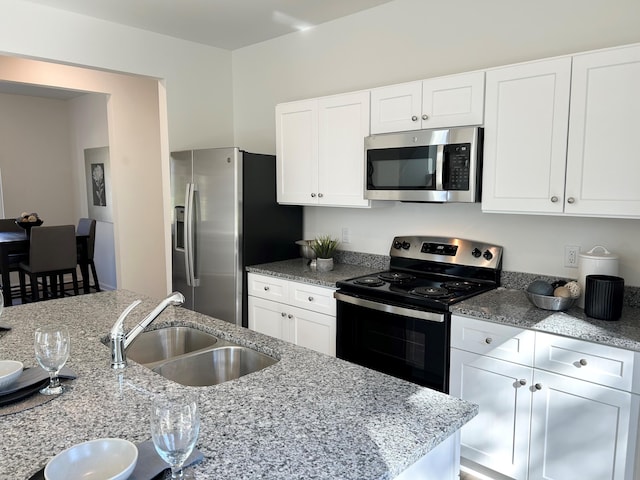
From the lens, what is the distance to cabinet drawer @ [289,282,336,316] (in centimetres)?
298

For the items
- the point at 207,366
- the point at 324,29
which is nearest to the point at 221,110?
the point at 324,29

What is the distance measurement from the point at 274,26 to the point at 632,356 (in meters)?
3.15

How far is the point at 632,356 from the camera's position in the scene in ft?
6.10

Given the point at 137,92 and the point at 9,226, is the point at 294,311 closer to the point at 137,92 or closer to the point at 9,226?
A: the point at 137,92

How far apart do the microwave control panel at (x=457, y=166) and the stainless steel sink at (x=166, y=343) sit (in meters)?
1.49

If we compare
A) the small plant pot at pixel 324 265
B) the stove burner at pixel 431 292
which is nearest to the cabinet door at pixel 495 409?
the stove burner at pixel 431 292

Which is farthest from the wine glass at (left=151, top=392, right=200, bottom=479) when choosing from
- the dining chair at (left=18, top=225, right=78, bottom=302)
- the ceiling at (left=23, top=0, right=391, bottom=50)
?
the dining chair at (left=18, top=225, right=78, bottom=302)

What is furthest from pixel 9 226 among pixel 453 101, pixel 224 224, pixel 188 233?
pixel 453 101

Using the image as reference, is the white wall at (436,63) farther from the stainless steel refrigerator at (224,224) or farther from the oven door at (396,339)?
the oven door at (396,339)

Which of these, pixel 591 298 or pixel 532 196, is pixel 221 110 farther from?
pixel 591 298

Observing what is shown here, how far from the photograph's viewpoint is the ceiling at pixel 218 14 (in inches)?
125

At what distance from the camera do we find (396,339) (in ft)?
8.59

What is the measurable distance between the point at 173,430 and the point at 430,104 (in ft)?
7.48

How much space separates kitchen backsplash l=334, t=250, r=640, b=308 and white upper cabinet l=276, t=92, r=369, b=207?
20.0 inches
